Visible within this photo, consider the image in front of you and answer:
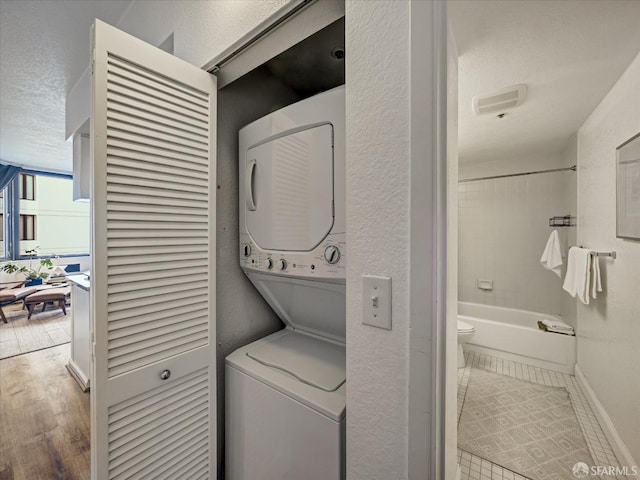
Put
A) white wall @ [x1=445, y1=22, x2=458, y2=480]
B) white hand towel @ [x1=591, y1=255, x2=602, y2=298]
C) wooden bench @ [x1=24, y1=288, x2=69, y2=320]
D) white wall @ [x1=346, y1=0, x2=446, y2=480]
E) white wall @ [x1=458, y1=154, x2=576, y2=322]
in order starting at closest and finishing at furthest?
white wall @ [x1=346, y1=0, x2=446, y2=480] → white wall @ [x1=445, y1=22, x2=458, y2=480] → white hand towel @ [x1=591, y1=255, x2=602, y2=298] → white wall @ [x1=458, y1=154, x2=576, y2=322] → wooden bench @ [x1=24, y1=288, x2=69, y2=320]

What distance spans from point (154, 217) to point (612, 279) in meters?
2.61

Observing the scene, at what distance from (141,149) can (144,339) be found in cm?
67

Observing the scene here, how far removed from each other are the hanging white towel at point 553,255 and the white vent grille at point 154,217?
3.26 meters

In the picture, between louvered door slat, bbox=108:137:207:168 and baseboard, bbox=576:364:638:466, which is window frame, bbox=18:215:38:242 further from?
baseboard, bbox=576:364:638:466

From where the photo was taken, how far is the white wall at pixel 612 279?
1468 millimetres

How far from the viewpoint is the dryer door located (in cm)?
100

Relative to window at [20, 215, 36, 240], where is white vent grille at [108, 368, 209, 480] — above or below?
below

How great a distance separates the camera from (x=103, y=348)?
2.95ft

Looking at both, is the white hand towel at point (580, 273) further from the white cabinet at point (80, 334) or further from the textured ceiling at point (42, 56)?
the white cabinet at point (80, 334)

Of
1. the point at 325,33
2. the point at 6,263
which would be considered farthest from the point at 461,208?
the point at 6,263

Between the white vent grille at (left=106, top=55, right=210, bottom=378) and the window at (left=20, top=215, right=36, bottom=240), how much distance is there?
6371 mm

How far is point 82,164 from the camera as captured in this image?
2355 millimetres

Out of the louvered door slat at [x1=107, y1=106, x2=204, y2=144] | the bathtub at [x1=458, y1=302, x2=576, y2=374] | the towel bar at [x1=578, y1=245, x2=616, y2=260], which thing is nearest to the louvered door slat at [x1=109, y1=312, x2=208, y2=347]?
the louvered door slat at [x1=107, y1=106, x2=204, y2=144]

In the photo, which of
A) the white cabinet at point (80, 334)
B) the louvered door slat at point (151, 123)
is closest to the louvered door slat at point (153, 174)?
the louvered door slat at point (151, 123)
